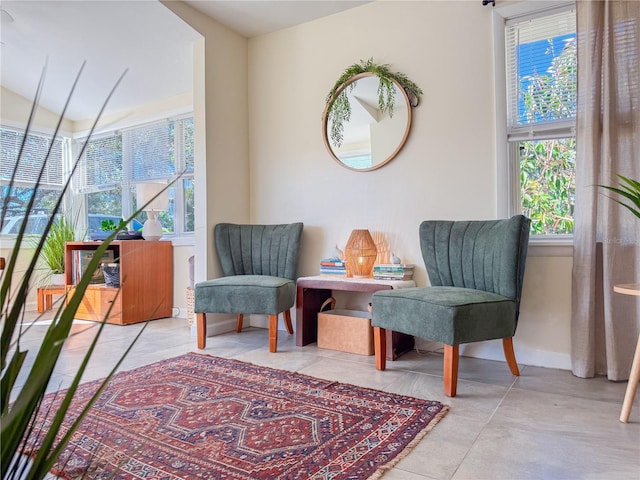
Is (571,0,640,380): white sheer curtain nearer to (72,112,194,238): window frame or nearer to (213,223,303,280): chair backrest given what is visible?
(213,223,303,280): chair backrest

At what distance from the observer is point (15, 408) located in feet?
1.09

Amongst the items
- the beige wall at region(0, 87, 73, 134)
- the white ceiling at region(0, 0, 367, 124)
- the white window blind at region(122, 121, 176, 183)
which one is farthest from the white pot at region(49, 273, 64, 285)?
the white ceiling at region(0, 0, 367, 124)

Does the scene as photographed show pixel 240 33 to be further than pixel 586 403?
Yes

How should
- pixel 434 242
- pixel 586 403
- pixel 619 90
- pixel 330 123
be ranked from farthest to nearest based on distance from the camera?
1. pixel 330 123
2. pixel 434 242
3. pixel 619 90
4. pixel 586 403

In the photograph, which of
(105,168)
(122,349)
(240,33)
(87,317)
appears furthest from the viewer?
(105,168)

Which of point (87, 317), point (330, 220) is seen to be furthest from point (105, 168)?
point (330, 220)

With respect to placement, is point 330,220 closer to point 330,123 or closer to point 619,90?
point 330,123

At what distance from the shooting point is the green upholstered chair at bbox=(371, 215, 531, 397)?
193 cm

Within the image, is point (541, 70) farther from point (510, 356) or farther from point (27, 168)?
point (27, 168)

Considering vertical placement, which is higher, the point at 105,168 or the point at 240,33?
the point at 240,33

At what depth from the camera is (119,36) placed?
10.7 feet

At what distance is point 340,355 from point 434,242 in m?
0.91

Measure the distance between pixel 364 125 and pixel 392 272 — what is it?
1084 millimetres

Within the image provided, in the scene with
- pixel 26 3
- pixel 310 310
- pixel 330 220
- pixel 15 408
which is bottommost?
pixel 310 310
